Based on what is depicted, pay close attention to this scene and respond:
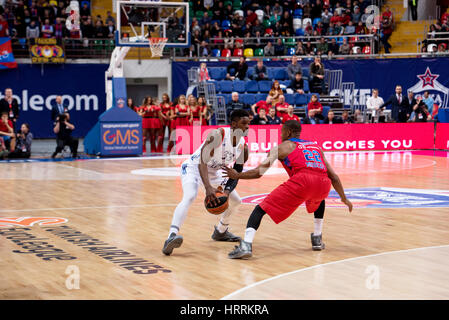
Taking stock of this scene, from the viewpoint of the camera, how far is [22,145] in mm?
20688

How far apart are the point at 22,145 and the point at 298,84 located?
9706 mm

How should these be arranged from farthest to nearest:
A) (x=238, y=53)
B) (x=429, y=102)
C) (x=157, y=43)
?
(x=238, y=53) → (x=429, y=102) → (x=157, y=43)

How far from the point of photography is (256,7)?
30.4 metres

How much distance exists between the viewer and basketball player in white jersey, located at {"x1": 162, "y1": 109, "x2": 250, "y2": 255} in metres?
7.76

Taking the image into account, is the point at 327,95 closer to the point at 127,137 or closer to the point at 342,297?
the point at 127,137

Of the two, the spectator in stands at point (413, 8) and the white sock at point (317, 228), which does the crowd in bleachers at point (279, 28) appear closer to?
the spectator in stands at point (413, 8)

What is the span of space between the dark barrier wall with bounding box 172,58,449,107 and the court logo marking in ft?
46.0

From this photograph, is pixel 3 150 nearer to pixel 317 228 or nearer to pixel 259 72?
pixel 259 72

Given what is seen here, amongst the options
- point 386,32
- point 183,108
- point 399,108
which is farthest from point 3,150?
point 386,32

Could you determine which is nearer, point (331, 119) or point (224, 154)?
point (224, 154)

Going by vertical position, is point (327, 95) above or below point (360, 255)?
above

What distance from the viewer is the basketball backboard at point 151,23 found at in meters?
20.9

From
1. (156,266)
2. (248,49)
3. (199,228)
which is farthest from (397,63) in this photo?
(156,266)
